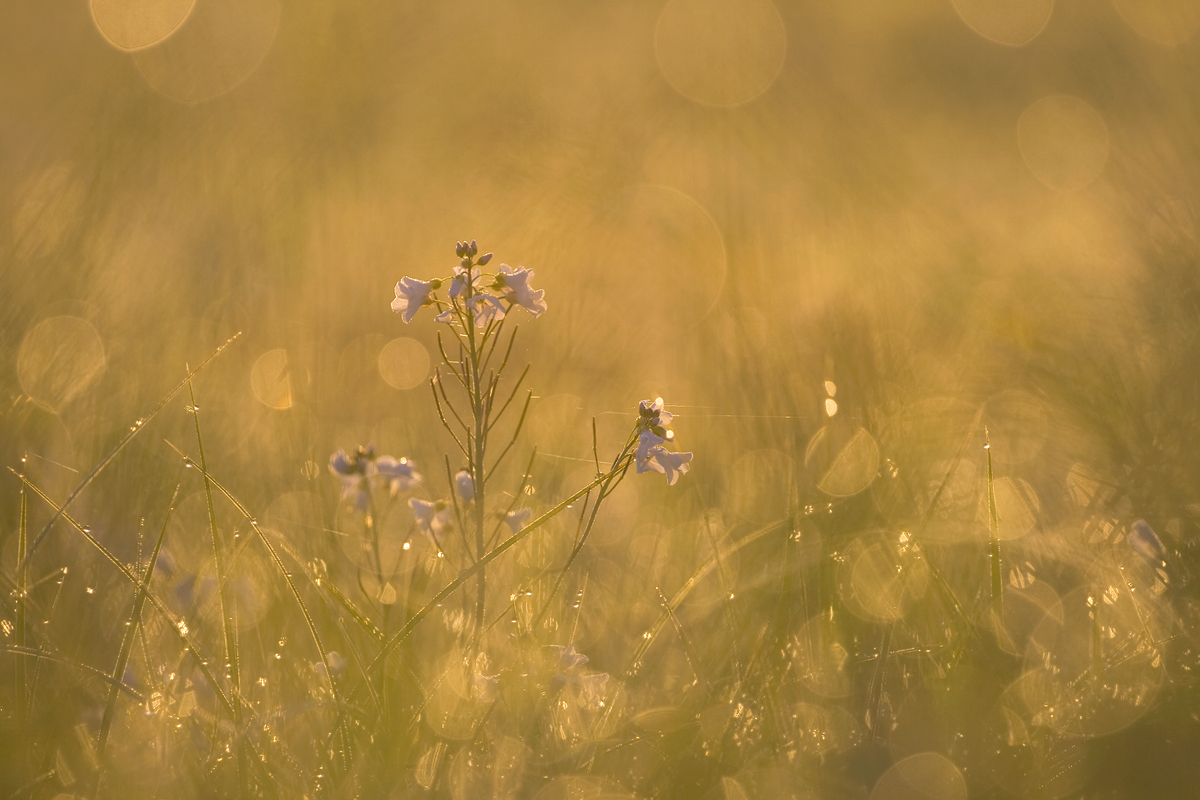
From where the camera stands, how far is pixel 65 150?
4816mm

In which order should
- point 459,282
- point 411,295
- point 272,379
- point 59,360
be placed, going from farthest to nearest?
1. point 272,379
2. point 59,360
3. point 411,295
4. point 459,282

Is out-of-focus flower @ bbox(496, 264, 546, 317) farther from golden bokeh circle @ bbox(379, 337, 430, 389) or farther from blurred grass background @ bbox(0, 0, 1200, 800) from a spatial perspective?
golden bokeh circle @ bbox(379, 337, 430, 389)

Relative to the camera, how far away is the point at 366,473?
3.00 metres

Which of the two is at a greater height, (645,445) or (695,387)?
(695,387)

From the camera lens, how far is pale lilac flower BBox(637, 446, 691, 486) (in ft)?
8.27

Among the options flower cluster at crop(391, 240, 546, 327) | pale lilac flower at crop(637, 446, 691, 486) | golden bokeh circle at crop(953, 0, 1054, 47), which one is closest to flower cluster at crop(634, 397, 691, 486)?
pale lilac flower at crop(637, 446, 691, 486)

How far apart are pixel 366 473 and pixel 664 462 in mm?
961

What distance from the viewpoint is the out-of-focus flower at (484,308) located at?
2.54 meters

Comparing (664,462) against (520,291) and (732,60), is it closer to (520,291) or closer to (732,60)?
(520,291)

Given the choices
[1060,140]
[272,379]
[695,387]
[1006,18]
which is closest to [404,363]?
[272,379]

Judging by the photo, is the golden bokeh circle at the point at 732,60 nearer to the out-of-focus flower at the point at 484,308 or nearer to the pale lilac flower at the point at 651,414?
the out-of-focus flower at the point at 484,308

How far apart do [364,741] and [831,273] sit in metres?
3.33

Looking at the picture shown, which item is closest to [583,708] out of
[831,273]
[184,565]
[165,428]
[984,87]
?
[184,565]

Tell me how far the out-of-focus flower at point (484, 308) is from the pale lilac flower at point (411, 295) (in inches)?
5.4
